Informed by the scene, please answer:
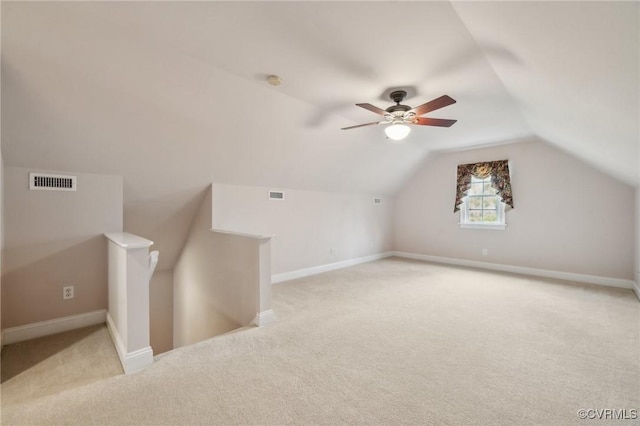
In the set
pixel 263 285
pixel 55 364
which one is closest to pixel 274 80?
pixel 263 285

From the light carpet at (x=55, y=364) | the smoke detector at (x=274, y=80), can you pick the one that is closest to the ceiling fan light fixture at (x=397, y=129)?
the smoke detector at (x=274, y=80)

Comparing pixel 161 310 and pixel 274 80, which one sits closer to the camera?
pixel 274 80

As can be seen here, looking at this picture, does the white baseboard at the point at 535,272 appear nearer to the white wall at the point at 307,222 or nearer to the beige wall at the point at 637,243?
the beige wall at the point at 637,243

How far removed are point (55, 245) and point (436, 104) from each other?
13.0 feet

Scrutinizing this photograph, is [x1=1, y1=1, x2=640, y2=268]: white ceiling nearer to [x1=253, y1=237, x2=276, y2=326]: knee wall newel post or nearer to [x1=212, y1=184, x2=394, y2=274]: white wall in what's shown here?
[x1=212, y1=184, x2=394, y2=274]: white wall

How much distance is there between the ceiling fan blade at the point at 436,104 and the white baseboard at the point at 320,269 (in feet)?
10.5

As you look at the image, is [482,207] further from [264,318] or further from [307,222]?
[264,318]

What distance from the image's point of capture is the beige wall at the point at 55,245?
2.61 meters

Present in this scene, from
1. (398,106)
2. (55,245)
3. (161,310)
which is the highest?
(398,106)

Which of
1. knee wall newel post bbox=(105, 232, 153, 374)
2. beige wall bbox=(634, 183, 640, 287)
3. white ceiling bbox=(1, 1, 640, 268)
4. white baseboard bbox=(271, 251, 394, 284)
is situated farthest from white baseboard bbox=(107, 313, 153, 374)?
beige wall bbox=(634, 183, 640, 287)

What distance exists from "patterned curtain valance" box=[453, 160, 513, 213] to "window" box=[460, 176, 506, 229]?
0.11 metres

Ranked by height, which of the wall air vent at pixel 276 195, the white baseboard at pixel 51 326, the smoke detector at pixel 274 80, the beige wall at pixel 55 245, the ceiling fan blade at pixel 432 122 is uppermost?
the smoke detector at pixel 274 80

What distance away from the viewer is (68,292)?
114 inches

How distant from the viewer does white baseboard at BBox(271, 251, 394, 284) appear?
4.64 m
